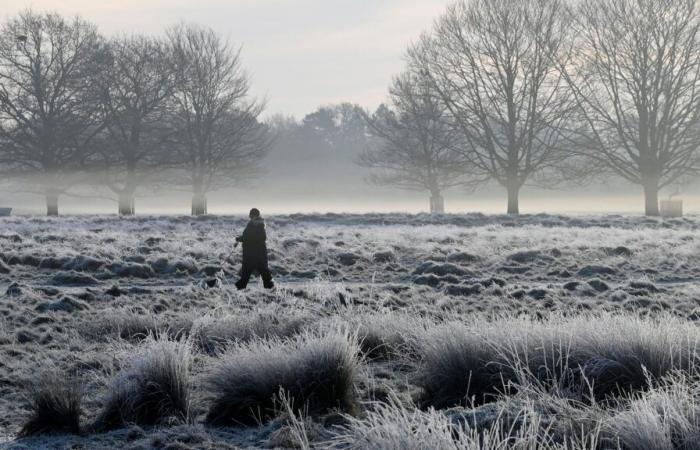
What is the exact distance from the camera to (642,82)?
3344 cm

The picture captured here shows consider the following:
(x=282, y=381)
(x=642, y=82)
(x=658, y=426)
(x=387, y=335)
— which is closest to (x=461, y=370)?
(x=282, y=381)

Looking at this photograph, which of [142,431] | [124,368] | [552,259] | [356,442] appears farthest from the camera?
[552,259]

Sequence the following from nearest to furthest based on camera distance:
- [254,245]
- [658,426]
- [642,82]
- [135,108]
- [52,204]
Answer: [658,426], [254,245], [642,82], [135,108], [52,204]

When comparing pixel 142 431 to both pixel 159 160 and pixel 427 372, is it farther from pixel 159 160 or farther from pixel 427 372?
pixel 159 160

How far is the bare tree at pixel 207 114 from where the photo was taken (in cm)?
4241

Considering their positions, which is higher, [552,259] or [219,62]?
[219,62]

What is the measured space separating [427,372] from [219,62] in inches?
1513

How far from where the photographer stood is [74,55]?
40750 millimetres

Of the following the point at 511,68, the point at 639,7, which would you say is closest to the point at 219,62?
the point at 511,68

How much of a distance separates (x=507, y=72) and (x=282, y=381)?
104 feet

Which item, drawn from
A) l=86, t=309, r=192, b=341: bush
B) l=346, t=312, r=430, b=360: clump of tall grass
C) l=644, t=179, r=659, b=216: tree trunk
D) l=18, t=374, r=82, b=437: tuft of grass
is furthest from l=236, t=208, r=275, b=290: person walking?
l=644, t=179, r=659, b=216: tree trunk

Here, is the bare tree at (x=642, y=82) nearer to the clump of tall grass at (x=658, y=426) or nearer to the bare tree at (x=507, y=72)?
the bare tree at (x=507, y=72)

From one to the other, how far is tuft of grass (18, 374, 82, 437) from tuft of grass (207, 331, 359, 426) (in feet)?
3.42

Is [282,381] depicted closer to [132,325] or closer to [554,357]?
[554,357]
